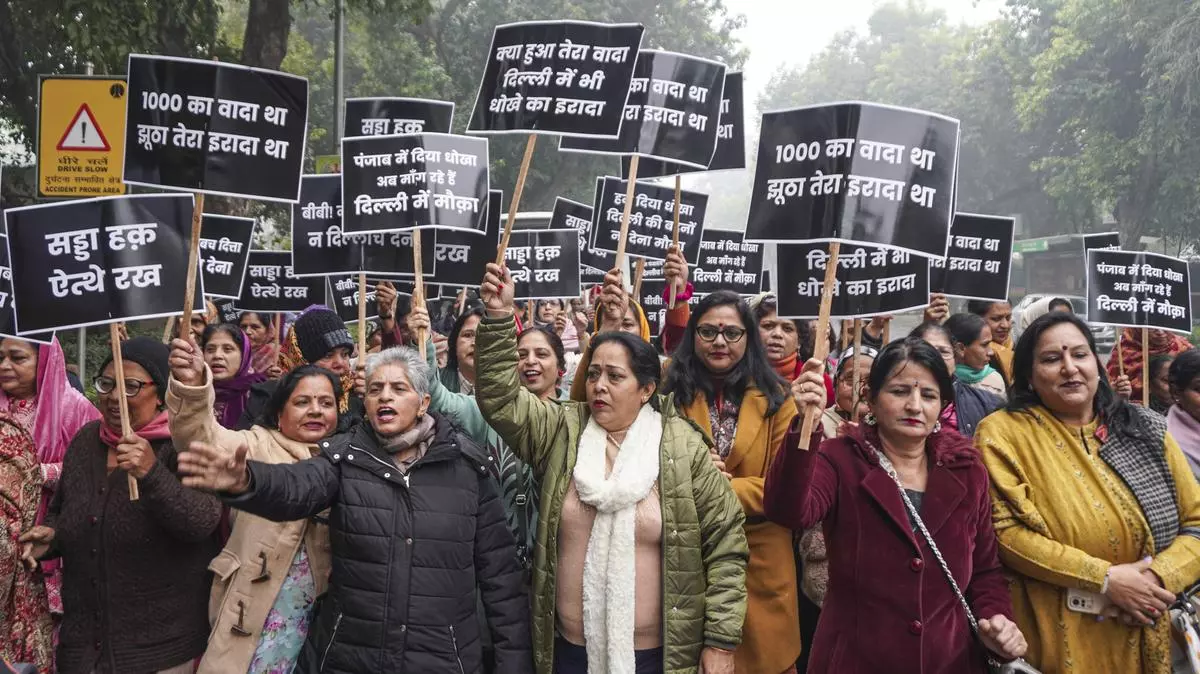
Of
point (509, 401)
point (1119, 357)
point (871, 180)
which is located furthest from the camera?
point (1119, 357)

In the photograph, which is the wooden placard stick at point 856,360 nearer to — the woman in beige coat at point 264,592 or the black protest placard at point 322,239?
the woman in beige coat at point 264,592

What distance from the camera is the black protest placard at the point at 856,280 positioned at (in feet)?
17.2

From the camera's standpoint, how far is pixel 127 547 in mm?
A: 3580

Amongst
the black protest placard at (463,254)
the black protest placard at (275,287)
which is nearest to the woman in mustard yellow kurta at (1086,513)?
the black protest placard at (463,254)

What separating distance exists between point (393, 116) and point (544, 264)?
1.63 metres

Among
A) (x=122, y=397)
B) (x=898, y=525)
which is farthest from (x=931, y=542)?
(x=122, y=397)

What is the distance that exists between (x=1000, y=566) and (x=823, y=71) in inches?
2612

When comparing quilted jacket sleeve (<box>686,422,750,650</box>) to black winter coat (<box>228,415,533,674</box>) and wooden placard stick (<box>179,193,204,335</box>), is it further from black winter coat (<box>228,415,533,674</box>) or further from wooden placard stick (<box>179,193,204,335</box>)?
wooden placard stick (<box>179,193,204,335</box>)

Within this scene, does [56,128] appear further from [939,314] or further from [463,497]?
[939,314]

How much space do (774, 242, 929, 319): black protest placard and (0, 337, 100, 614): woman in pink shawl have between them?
10.7 ft

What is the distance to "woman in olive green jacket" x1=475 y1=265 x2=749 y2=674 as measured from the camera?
3436 mm

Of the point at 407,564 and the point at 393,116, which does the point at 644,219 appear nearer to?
the point at 393,116

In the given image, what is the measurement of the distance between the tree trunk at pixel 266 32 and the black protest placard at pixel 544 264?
563cm

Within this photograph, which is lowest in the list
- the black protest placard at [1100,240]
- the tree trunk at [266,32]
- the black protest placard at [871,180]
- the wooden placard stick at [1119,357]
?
the wooden placard stick at [1119,357]
